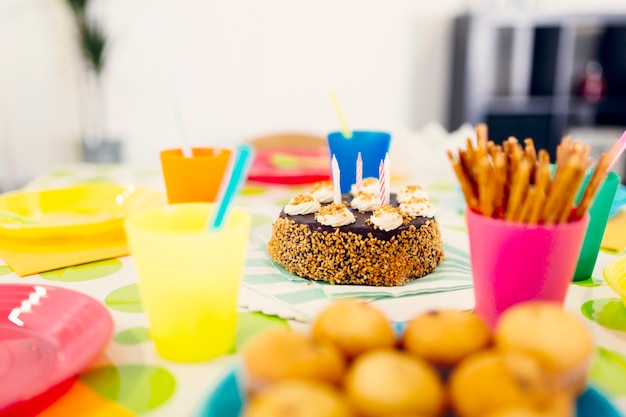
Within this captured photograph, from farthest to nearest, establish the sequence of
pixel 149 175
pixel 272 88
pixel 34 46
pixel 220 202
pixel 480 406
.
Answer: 1. pixel 272 88
2. pixel 34 46
3. pixel 149 175
4. pixel 220 202
5. pixel 480 406

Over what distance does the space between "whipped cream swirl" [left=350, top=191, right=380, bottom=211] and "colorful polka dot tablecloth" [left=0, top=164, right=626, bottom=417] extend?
0.13 metres

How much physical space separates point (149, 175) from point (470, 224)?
1105 millimetres

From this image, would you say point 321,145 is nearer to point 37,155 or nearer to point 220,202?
point 220,202

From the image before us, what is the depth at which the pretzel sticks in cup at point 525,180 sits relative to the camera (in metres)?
0.53

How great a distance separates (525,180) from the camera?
1.73ft

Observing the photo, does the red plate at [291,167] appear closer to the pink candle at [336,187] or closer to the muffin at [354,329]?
the pink candle at [336,187]

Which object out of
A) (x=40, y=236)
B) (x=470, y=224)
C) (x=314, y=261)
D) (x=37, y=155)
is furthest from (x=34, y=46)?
(x=470, y=224)

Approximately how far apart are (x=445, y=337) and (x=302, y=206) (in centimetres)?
43

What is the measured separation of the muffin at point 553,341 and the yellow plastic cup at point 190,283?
0.26 metres

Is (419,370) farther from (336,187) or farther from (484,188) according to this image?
(336,187)

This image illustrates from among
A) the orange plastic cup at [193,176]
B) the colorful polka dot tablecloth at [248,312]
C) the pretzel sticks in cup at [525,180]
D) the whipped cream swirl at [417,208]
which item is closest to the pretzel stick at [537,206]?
the pretzel sticks in cup at [525,180]

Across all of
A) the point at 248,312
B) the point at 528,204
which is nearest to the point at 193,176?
the point at 248,312

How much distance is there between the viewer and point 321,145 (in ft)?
6.81

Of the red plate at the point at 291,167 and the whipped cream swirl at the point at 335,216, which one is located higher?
the whipped cream swirl at the point at 335,216
